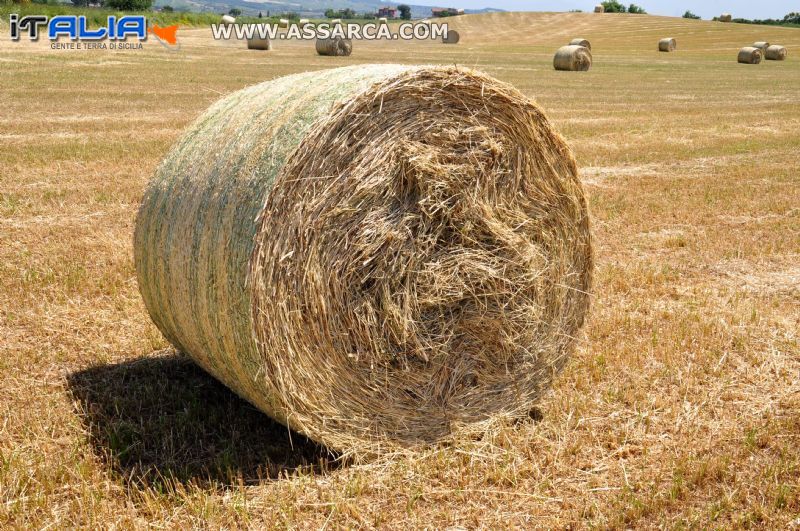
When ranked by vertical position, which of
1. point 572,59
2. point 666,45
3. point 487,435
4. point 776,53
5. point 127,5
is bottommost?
point 487,435

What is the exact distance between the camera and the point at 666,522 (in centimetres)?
354

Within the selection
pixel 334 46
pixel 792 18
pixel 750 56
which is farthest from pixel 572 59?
pixel 792 18

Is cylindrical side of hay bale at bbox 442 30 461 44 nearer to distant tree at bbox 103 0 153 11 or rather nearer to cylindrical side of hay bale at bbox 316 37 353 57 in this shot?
cylindrical side of hay bale at bbox 316 37 353 57

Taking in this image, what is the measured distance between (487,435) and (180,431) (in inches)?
62.3

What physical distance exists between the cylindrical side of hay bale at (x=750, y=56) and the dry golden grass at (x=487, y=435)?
31439mm

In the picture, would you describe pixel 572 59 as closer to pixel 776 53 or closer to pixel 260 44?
pixel 260 44

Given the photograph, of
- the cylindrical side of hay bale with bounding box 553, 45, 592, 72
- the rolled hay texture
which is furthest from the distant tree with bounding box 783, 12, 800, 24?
the cylindrical side of hay bale with bounding box 553, 45, 592, 72

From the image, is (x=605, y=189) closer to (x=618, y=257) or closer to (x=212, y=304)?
(x=618, y=257)

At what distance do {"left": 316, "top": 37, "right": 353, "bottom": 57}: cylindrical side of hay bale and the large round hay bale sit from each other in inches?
1244

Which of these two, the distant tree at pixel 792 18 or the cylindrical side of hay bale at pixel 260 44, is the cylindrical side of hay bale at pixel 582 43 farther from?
the distant tree at pixel 792 18

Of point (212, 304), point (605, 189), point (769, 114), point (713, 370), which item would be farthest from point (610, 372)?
point (769, 114)

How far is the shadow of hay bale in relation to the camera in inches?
154

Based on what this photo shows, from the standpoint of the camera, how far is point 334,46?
116 ft

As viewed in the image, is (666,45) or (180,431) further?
(666,45)
